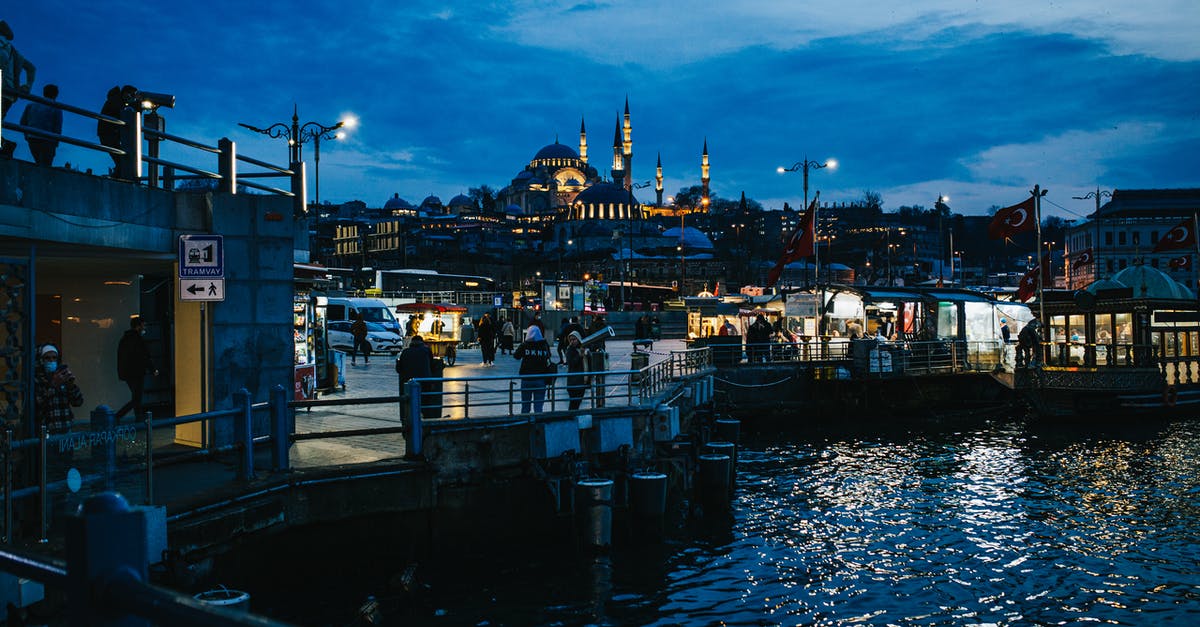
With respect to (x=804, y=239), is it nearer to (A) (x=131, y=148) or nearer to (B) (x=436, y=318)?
(B) (x=436, y=318)

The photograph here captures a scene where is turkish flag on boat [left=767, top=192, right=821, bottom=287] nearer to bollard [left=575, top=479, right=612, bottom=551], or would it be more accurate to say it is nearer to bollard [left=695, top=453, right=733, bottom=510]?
bollard [left=695, top=453, right=733, bottom=510]

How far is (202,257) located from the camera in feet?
37.0

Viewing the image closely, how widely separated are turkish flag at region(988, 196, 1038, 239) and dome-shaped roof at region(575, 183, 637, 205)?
133 meters

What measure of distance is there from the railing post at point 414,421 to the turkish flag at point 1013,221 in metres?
24.1

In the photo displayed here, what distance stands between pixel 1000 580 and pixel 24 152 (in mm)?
13413

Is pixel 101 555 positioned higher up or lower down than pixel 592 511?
higher up

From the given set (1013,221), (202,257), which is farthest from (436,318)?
(202,257)

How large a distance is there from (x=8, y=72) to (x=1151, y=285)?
32677 millimetres

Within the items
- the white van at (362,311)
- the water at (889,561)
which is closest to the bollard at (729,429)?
the water at (889,561)

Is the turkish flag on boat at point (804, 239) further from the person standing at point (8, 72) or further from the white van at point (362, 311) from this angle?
the person standing at point (8, 72)

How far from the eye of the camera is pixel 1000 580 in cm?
1296

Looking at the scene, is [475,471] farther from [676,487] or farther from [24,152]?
[24,152]

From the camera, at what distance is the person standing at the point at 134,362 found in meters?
13.5

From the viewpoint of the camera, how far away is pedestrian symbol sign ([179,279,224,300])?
1097 cm
